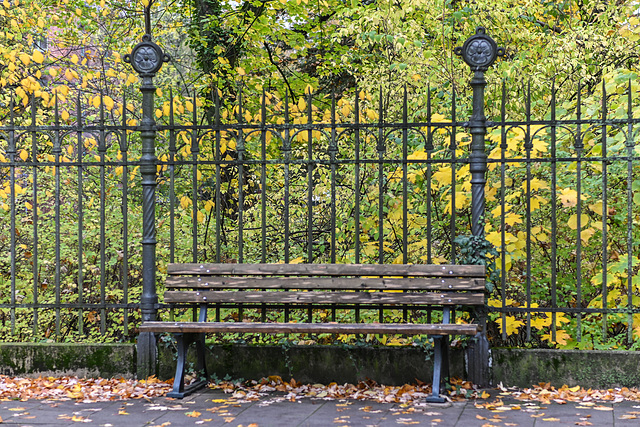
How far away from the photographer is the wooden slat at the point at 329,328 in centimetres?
452

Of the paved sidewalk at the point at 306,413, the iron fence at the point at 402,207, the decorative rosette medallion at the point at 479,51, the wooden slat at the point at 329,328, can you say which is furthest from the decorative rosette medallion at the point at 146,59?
the paved sidewalk at the point at 306,413

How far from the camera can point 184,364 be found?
489cm

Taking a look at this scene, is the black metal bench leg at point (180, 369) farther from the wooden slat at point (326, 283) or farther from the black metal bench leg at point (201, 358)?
the wooden slat at point (326, 283)

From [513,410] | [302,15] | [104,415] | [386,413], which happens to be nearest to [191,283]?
[104,415]

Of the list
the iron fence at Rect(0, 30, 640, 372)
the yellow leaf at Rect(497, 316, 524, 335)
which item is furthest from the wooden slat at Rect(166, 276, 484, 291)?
the yellow leaf at Rect(497, 316, 524, 335)

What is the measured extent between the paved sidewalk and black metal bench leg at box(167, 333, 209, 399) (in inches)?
4.7

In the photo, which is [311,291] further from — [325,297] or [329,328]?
[329,328]

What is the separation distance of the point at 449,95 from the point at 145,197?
297 cm

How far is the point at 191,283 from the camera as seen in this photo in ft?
17.1

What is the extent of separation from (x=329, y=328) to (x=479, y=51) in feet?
7.61

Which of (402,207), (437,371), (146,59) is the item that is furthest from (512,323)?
(146,59)

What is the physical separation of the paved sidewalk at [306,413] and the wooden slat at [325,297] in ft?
2.33

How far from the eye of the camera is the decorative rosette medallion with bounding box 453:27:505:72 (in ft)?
16.6

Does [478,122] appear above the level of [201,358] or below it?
above
